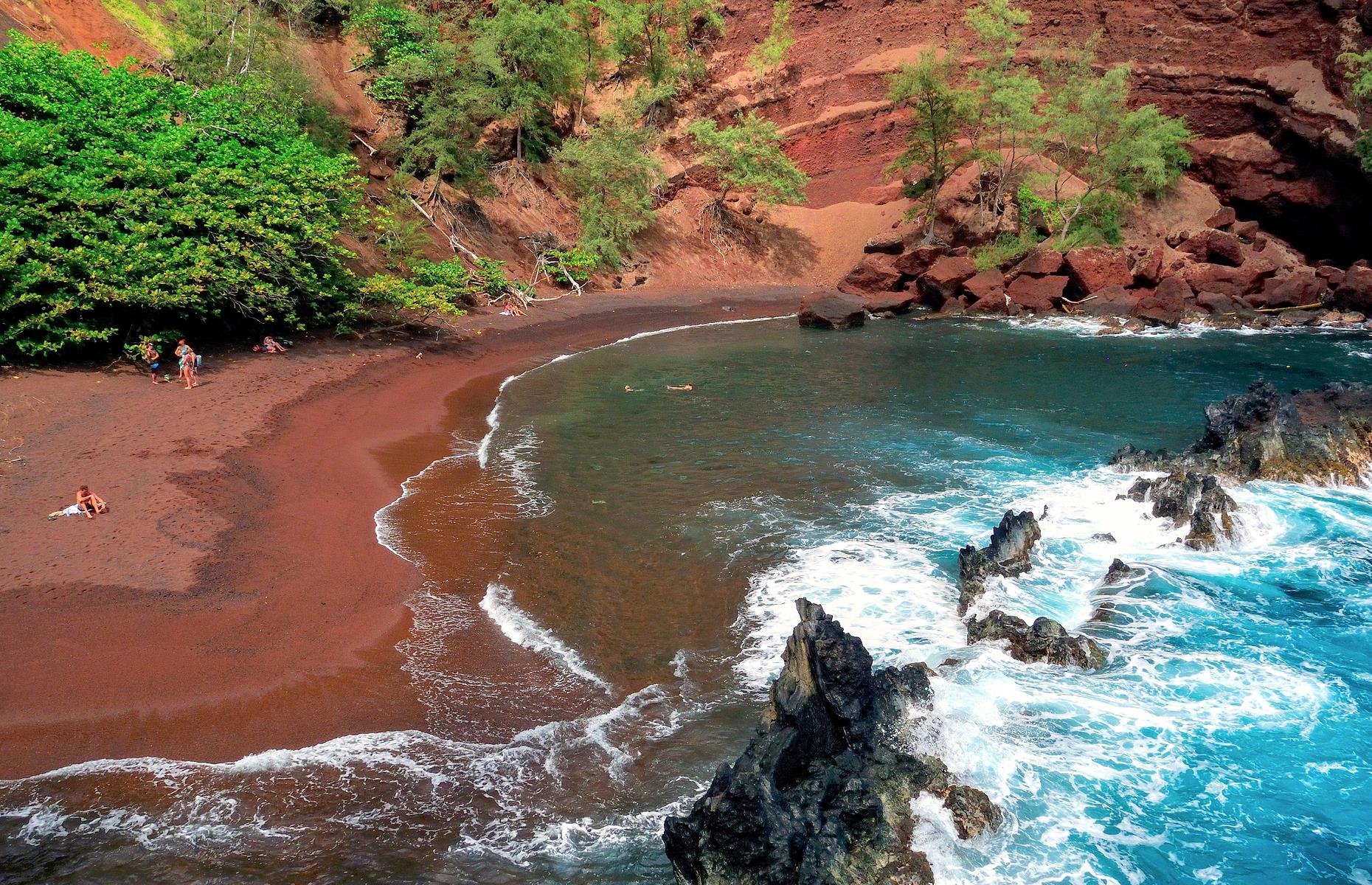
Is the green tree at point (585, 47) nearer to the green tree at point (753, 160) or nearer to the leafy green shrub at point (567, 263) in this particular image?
the green tree at point (753, 160)

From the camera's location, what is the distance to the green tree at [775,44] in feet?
180

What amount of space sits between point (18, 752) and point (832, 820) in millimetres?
8698

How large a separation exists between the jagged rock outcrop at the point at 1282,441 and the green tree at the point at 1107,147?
26099 millimetres

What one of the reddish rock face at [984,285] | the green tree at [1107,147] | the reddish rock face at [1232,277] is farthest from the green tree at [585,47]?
the reddish rock face at [1232,277]

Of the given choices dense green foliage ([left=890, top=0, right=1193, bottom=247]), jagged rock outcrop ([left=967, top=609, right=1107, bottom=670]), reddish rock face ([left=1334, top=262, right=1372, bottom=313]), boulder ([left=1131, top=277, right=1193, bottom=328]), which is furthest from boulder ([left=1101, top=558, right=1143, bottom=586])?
dense green foliage ([left=890, top=0, right=1193, bottom=247])

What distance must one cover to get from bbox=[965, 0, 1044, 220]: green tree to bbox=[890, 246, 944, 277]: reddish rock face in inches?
208

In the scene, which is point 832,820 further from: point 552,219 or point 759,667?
point 552,219

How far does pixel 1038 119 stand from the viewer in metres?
42.1

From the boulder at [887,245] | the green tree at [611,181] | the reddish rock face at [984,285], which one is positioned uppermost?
the green tree at [611,181]

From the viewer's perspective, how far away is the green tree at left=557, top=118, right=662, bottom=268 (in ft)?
136

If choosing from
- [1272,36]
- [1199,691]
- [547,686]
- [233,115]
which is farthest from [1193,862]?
[1272,36]

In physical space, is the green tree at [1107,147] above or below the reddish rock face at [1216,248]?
above

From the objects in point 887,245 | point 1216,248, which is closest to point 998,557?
point 1216,248

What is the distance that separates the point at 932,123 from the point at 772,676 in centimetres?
4308
